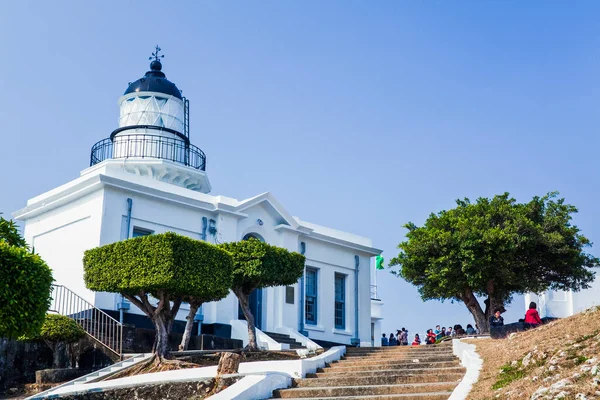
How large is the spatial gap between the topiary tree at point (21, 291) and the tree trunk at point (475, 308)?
16.6m

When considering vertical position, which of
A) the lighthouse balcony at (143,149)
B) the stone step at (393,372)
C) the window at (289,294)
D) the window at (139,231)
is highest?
the lighthouse balcony at (143,149)

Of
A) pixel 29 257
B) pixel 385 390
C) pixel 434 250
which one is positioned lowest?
pixel 385 390

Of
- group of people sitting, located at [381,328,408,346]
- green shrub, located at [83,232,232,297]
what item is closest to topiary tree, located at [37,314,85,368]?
green shrub, located at [83,232,232,297]

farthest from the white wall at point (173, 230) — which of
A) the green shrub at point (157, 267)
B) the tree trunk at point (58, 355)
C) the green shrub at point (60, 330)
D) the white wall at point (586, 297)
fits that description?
the white wall at point (586, 297)

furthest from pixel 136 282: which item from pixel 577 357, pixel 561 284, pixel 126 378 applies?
pixel 561 284

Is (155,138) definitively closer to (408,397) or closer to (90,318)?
(90,318)

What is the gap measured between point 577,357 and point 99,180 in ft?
48.7

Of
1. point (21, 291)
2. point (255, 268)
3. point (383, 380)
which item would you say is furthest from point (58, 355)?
point (383, 380)

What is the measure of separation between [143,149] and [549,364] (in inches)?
768

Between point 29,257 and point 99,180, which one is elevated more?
point 99,180

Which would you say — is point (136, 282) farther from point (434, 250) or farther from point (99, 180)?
point (434, 250)

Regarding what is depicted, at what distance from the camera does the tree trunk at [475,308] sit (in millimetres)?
26562

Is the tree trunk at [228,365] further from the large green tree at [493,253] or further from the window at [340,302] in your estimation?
the window at [340,302]

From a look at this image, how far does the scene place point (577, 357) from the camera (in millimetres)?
11406
